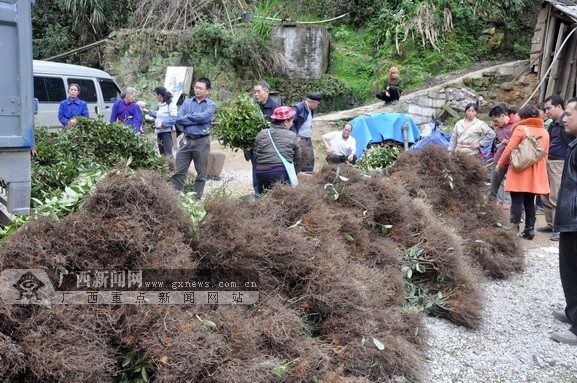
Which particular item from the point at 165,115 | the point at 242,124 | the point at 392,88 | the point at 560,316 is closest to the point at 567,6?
the point at 392,88

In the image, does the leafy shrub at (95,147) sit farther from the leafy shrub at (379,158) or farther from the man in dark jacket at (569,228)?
the man in dark jacket at (569,228)

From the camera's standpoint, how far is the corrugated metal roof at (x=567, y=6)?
479 inches

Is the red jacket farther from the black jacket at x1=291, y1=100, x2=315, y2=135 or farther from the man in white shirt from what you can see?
the black jacket at x1=291, y1=100, x2=315, y2=135

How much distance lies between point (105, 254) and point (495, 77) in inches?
552

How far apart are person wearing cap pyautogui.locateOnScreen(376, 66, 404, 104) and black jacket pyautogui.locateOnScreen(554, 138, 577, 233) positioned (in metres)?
9.93

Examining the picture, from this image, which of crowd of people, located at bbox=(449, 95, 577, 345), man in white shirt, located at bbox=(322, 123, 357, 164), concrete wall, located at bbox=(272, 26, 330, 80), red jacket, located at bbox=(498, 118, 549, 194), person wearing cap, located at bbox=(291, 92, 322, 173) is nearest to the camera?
crowd of people, located at bbox=(449, 95, 577, 345)

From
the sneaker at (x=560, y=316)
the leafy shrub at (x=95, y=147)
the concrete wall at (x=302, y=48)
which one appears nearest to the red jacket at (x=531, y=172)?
the sneaker at (x=560, y=316)

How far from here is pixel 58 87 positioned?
11812 mm

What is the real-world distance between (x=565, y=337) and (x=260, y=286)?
2.90 metres

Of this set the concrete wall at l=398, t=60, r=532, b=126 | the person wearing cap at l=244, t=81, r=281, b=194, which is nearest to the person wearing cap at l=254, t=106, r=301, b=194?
the person wearing cap at l=244, t=81, r=281, b=194

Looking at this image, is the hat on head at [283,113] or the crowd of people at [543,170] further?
the hat on head at [283,113]

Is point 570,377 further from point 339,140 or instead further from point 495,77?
point 495,77

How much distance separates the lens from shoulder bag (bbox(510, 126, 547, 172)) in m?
6.90

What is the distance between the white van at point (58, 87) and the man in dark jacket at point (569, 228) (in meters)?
9.15
